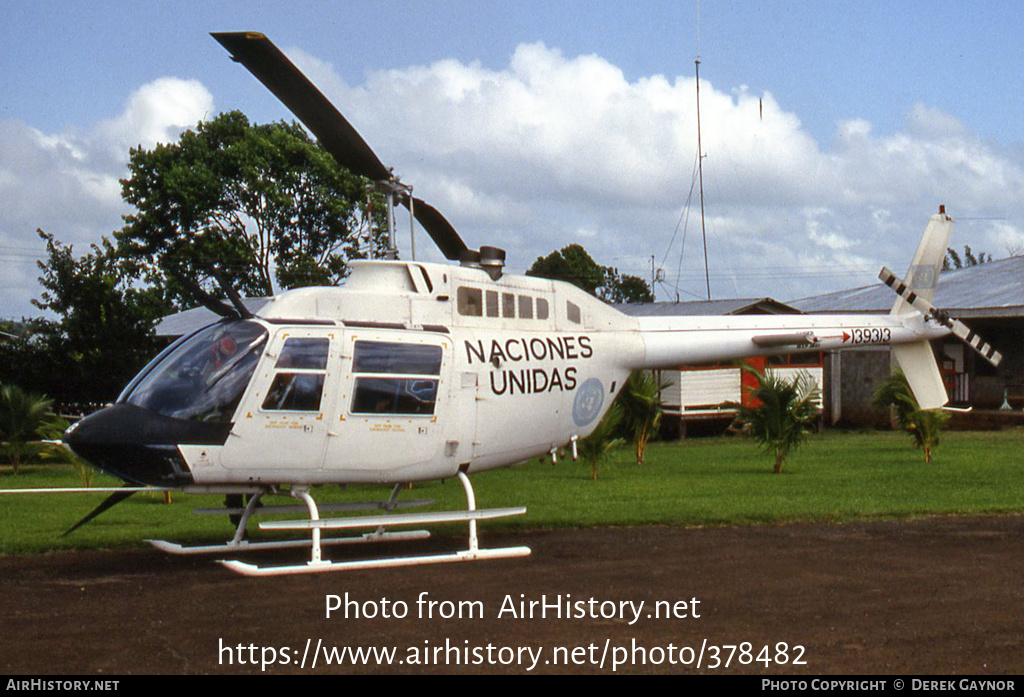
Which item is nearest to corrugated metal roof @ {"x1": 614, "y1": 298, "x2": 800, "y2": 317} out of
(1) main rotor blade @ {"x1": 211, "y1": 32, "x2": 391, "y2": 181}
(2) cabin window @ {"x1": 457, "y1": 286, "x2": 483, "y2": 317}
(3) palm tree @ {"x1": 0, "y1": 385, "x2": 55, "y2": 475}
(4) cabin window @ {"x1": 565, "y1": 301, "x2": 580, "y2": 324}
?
(3) palm tree @ {"x1": 0, "y1": 385, "x2": 55, "y2": 475}

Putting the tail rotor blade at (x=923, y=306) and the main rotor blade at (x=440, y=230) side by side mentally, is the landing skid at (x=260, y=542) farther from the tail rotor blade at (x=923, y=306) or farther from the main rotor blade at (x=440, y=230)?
the tail rotor blade at (x=923, y=306)

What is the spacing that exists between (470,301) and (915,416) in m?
13.1

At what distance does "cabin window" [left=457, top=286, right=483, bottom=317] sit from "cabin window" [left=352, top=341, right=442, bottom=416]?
0.75m

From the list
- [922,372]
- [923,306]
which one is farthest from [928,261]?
[922,372]

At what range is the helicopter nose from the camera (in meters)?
9.89

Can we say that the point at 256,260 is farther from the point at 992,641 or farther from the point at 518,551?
the point at 992,641

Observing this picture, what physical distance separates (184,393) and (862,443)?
69.5 feet

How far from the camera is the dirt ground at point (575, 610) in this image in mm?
7336

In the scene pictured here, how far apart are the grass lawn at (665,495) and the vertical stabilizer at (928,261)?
9.58 feet

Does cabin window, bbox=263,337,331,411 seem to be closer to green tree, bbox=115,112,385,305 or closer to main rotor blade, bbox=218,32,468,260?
main rotor blade, bbox=218,32,468,260

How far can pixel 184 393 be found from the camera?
10.2 meters

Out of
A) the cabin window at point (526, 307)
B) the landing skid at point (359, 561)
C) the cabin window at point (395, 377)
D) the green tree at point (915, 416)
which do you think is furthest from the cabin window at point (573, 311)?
the green tree at point (915, 416)

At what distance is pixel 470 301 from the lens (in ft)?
39.6

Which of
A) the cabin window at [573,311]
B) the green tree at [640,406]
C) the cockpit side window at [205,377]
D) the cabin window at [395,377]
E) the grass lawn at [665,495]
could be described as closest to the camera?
the cockpit side window at [205,377]
